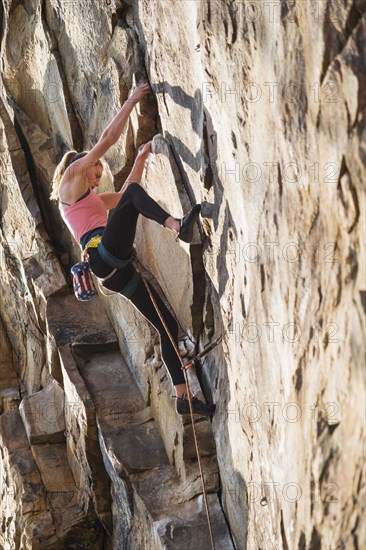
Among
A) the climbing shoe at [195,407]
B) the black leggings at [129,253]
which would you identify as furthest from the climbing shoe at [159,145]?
the climbing shoe at [195,407]

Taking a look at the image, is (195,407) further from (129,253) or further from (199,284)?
(129,253)

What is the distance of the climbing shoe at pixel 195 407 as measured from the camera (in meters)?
6.85

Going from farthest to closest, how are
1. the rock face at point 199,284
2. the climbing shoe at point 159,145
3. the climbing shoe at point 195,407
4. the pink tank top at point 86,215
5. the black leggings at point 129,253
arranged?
1. the pink tank top at point 86,215
2. the climbing shoe at point 159,145
3. the climbing shoe at point 195,407
4. the black leggings at point 129,253
5. the rock face at point 199,284

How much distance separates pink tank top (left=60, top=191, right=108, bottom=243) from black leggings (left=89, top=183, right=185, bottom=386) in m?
0.28

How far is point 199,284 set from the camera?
6.92 m

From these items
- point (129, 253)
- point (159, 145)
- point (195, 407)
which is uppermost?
point (159, 145)

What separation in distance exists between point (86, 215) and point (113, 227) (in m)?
0.55

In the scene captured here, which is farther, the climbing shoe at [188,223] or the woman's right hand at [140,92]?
the woman's right hand at [140,92]

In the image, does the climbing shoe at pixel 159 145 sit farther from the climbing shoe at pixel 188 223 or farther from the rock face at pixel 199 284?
the climbing shoe at pixel 188 223

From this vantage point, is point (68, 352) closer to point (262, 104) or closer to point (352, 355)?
point (262, 104)

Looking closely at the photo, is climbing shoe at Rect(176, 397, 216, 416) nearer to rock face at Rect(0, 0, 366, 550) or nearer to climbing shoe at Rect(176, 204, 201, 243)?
rock face at Rect(0, 0, 366, 550)

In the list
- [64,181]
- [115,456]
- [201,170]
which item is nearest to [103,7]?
[64,181]

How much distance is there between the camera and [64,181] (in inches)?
276

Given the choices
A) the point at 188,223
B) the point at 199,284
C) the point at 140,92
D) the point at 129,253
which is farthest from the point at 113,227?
the point at 140,92
